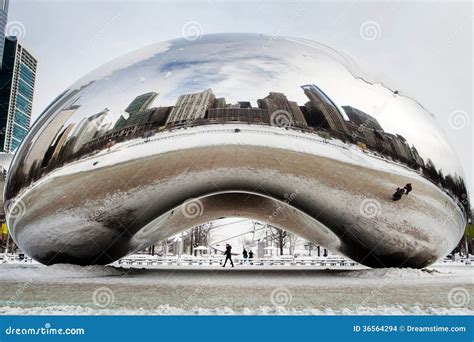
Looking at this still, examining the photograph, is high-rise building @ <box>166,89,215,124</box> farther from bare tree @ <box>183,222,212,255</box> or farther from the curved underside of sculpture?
bare tree @ <box>183,222,212,255</box>

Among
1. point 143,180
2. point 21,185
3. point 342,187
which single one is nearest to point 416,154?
point 342,187

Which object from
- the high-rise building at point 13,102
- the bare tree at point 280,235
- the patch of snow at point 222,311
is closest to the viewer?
the patch of snow at point 222,311

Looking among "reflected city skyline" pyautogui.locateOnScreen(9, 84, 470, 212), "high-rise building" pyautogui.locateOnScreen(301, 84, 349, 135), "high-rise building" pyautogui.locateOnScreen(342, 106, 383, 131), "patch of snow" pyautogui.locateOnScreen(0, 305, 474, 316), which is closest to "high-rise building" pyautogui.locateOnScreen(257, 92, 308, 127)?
"reflected city skyline" pyautogui.locateOnScreen(9, 84, 470, 212)

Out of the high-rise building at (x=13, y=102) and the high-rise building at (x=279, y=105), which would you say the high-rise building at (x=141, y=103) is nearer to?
the high-rise building at (x=279, y=105)

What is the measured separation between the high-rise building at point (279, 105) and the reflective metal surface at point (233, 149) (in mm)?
15

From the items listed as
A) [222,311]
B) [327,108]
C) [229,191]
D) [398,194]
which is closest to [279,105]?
[327,108]

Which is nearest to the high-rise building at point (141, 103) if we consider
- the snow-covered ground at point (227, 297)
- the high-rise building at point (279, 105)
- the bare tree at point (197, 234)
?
the high-rise building at point (279, 105)

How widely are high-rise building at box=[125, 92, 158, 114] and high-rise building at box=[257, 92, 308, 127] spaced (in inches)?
65.7

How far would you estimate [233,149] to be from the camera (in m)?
6.59

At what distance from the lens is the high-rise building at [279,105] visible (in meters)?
6.41

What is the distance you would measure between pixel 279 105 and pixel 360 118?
1.34m

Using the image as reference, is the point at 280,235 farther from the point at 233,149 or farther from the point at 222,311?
the point at 222,311

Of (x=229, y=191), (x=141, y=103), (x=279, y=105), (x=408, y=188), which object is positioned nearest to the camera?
(x=279, y=105)
